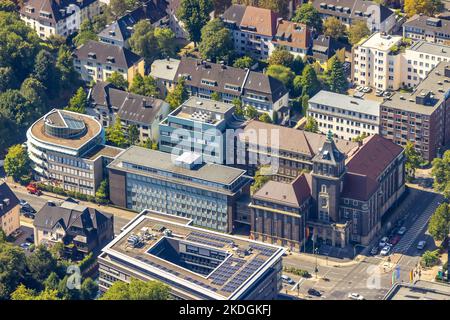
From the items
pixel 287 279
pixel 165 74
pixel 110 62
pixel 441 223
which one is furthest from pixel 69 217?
pixel 110 62

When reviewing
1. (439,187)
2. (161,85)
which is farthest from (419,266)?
(161,85)

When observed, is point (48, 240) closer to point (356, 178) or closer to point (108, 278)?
point (108, 278)

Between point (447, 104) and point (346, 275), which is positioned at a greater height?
point (447, 104)

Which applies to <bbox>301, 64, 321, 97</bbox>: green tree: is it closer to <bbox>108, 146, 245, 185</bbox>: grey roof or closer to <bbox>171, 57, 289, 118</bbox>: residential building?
<bbox>171, 57, 289, 118</bbox>: residential building

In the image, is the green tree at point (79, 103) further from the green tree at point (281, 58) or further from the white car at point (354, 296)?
the white car at point (354, 296)

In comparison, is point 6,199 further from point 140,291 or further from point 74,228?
point 140,291

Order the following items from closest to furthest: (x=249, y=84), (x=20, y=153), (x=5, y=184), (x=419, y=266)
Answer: (x=419, y=266) → (x=5, y=184) → (x=20, y=153) → (x=249, y=84)
